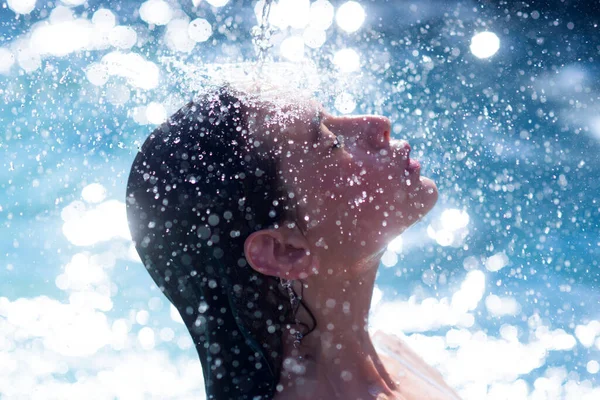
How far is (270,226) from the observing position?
2.51 meters

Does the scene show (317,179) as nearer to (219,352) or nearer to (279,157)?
(279,157)

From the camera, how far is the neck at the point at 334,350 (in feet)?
8.05

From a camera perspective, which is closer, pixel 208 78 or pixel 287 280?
pixel 287 280

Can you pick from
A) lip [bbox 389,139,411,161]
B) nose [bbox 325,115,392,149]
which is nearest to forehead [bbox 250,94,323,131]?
nose [bbox 325,115,392,149]

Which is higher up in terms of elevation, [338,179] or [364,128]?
[364,128]

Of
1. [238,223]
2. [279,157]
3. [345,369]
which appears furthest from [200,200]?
[345,369]

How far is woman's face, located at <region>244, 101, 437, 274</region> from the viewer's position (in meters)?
2.49

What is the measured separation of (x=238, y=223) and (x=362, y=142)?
0.67 m

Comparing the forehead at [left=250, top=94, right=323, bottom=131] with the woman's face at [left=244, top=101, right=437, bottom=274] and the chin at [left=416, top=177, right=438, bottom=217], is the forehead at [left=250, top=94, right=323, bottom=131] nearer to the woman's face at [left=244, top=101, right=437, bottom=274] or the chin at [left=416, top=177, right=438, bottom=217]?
the woman's face at [left=244, top=101, right=437, bottom=274]

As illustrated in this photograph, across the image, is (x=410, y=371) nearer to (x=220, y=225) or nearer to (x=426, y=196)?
(x=426, y=196)

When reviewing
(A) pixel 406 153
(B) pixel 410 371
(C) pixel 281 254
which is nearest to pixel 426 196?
(A) pixel 406 153

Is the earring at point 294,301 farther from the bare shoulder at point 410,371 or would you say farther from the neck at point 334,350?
the bare shoulder at point 410,371

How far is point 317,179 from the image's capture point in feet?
8.18

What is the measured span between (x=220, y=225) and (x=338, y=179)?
555 mm
